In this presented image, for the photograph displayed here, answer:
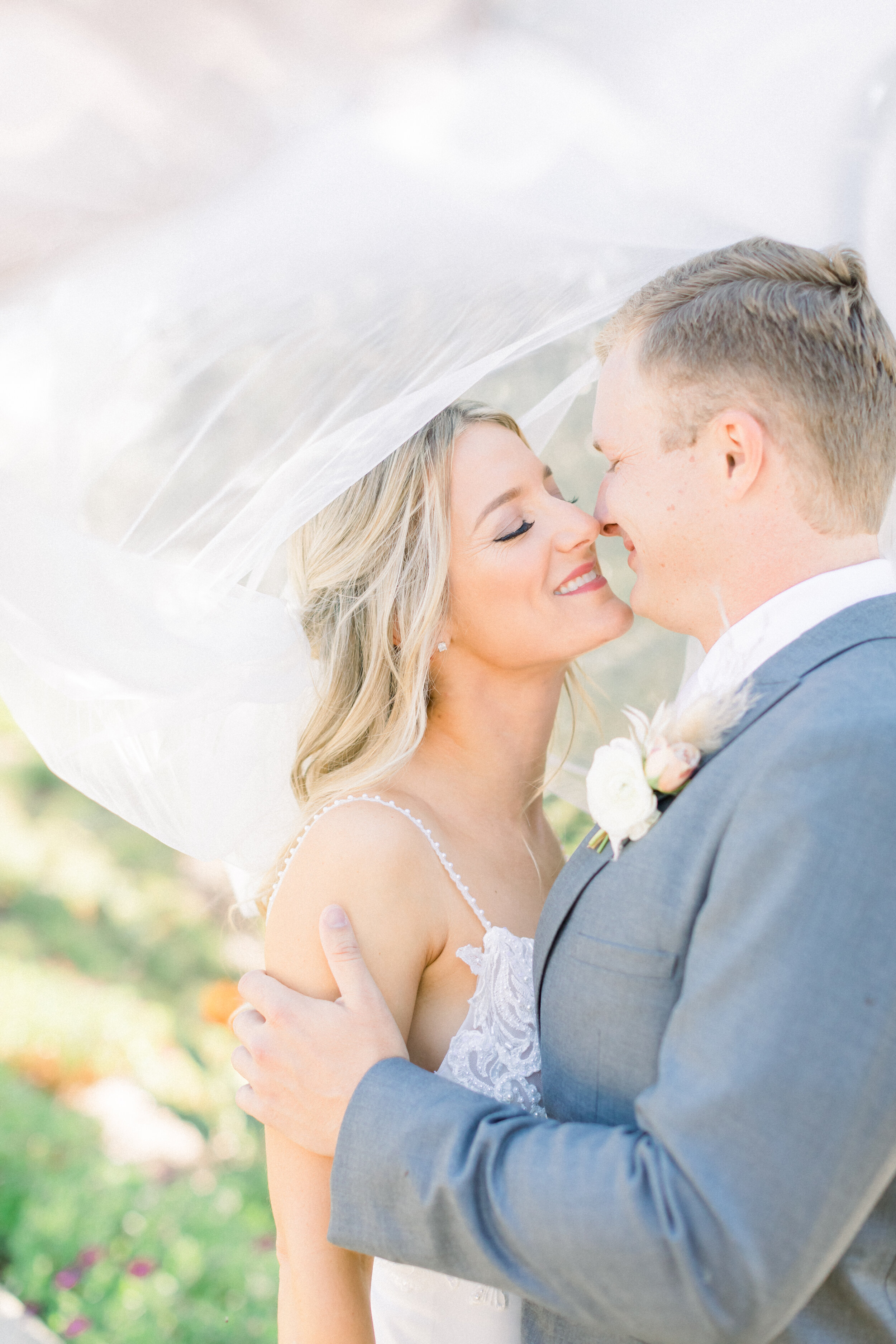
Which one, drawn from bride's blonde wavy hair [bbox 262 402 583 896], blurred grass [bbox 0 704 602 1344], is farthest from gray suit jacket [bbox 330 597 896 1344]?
blurred grass [bbox 0 704 602 1344]

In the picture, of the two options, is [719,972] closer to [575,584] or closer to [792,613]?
[792,613]

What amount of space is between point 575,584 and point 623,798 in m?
0.96

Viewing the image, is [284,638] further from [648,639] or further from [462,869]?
[648,639]

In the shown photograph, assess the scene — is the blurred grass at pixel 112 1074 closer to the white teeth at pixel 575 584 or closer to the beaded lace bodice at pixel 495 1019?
the beaded lace bodice at pixel 495 1019

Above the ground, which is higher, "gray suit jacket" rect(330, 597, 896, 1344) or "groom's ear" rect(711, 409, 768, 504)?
"groom's ear" rect(711, 409, 768, 504)

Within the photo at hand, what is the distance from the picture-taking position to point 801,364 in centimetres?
190

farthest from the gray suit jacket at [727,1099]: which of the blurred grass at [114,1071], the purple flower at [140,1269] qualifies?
the purple flower at [140,1269]

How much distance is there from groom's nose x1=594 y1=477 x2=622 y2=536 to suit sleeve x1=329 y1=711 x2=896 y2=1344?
1.04 metres

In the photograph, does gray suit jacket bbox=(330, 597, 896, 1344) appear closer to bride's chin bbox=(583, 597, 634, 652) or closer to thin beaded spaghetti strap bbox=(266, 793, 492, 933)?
thin beaded spaghetti strap bbox=(266, 793, 492, 933)

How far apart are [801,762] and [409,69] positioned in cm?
114

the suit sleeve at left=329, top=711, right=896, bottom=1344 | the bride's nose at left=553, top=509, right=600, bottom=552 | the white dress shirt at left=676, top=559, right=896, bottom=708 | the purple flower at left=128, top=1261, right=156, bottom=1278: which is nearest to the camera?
the suit sleeve at left=329, top=711, right=896, bottom=1344

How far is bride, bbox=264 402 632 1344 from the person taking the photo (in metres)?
2.11

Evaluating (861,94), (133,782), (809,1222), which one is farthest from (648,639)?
(809,1222)

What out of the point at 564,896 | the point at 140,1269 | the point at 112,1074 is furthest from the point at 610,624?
the point at 112,1074
